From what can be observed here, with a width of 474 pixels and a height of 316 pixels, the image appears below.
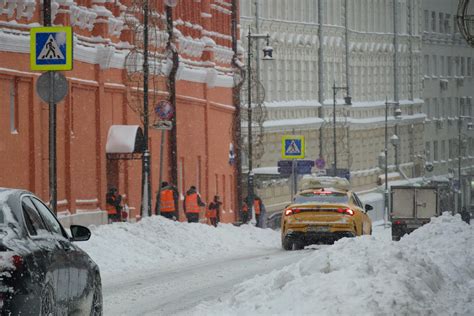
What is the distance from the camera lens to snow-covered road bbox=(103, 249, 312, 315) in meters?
18.7

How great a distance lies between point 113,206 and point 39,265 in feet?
105

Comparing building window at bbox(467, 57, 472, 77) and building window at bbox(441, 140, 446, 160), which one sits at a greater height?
building window at bbox(467, 57, 472, 77)

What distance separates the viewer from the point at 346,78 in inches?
3780

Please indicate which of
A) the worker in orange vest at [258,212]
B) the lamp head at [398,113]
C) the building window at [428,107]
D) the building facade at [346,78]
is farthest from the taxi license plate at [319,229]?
the building window at [428,107]

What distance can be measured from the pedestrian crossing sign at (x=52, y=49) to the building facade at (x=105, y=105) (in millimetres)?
11853

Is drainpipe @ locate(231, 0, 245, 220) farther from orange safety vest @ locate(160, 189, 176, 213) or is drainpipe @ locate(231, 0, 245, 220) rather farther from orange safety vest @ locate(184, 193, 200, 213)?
orange safety vest @ locate(160, 189, 176, 213)

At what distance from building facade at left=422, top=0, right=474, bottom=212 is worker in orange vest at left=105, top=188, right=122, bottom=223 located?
7007cm

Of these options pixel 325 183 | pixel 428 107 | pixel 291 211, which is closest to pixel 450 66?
pixel 428 107

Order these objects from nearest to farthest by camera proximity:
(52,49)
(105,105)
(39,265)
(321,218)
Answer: (39,265) < (52,49) < (321,218) < (105,105)

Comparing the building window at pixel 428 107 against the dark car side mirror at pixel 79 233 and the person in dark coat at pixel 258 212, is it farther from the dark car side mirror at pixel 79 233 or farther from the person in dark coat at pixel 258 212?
the dark car side mirror at pixel 79 233

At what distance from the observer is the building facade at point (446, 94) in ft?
392

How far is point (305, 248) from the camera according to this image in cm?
3628

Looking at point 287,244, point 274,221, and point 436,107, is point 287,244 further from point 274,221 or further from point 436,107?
point 436,107

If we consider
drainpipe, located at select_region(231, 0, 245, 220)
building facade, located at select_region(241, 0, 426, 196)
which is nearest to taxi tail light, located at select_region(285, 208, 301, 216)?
drainpipe, located at select_region(231, 0, 245, 220)
